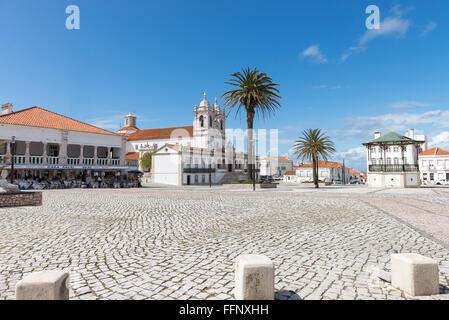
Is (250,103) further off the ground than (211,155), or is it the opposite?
(250,103)

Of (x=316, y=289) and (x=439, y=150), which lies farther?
(x=439, y=150)

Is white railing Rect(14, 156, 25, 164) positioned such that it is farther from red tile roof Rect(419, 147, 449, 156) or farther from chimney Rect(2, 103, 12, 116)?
red tile roof Rect(419, 147, 449, 156)

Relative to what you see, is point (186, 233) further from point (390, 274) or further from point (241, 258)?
point (390, 274)

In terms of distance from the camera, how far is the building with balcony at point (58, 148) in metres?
36.8

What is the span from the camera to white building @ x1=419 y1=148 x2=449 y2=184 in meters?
72.8

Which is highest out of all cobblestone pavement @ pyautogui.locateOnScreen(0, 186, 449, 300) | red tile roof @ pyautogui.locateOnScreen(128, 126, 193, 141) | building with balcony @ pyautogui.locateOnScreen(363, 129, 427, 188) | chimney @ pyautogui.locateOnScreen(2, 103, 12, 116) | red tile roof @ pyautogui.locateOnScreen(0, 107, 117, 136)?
red tile roof @ pyautogui.locateOnScreen(128, 126, 193, 141)

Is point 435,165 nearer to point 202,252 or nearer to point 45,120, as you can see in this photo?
point 202,252

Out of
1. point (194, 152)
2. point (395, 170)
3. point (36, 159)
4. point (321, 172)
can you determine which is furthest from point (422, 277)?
point (321, 172)

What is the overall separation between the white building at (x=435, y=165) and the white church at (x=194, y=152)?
164ft

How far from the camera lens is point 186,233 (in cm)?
765

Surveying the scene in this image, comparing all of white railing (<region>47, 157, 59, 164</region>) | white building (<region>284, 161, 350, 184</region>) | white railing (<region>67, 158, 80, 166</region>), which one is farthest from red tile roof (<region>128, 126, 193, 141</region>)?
white railing (<region>47, 157, 59, 164</region>)
